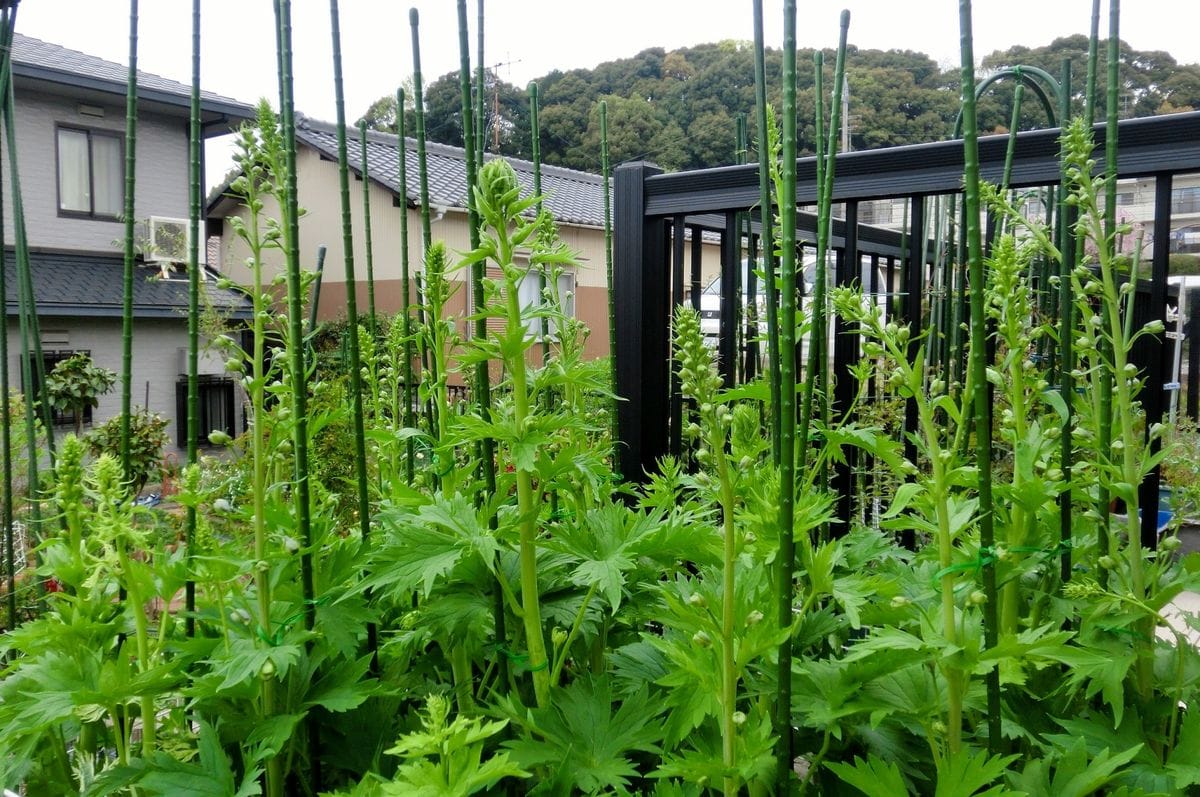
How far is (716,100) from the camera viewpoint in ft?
53.3

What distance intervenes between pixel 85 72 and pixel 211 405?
4.08 m

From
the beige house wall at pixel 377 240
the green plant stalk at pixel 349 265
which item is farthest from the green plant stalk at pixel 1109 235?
the beige house wall at pixel 377 240

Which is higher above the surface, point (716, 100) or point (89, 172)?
point (716, 100)

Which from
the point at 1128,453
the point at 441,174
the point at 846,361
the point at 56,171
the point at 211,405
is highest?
the point at 441,174

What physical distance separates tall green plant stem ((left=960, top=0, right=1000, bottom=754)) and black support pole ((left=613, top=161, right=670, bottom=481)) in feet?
4.10

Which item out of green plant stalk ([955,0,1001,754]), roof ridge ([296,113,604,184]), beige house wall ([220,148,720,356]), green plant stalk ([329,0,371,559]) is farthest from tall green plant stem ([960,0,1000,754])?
roof ridge ([296,113,604,184])

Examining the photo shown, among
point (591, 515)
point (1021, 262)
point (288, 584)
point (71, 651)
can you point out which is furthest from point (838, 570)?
point (71, 651)

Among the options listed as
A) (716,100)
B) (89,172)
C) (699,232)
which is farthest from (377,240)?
(699,232)

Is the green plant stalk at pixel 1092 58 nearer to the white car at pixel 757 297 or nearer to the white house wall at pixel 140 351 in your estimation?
the white car at pixel 757 297

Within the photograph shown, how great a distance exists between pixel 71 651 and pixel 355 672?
0.45m

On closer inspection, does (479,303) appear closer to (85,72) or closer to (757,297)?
(757,297)

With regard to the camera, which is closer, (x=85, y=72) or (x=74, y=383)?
(x=74, y=383)

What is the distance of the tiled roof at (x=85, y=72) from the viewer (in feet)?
30.1

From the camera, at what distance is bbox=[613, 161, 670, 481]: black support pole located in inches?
87.1
